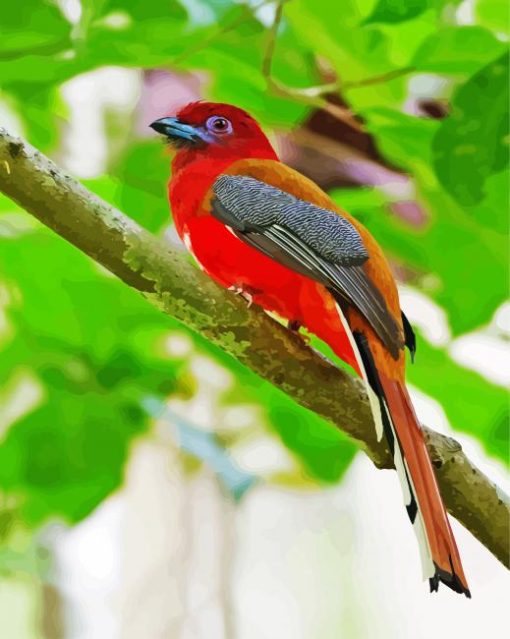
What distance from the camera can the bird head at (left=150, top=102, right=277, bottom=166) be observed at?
87 centimetres

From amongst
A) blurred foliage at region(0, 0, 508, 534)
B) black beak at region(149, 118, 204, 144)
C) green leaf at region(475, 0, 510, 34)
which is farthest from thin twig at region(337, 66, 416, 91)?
black beak at region(149, 118, 204, 144)

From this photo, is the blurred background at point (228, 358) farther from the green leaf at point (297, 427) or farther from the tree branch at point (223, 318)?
the tree branch at point (223, 318)

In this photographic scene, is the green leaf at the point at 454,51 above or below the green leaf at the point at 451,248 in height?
above

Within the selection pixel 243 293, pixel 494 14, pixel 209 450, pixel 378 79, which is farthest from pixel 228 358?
pixel 494 14

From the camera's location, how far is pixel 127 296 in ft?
3.17

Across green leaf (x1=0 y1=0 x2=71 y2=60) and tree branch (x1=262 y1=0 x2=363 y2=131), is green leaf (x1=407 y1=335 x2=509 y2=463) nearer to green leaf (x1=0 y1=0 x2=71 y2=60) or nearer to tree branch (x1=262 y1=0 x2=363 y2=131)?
tree branch (x1=262 y1=0 x2=363 y2=131)

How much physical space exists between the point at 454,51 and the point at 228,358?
43cm

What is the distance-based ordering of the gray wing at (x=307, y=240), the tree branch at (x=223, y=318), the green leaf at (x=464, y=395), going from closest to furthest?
the tree branch at (x=223, y=318)
the gray wing at (x=307, y=240)
the green leaf at (x=464, y=395)

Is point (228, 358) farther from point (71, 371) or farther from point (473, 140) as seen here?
point (473, 140)

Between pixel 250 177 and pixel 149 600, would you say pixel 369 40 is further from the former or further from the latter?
pixel 149 600

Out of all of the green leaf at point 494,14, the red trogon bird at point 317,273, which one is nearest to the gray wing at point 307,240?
the red trogon bird at point 317,273

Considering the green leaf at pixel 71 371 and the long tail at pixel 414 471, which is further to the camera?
the green leaf at pixel 71 371

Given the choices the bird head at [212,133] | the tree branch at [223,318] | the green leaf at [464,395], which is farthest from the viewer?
the green leaf at [464,395]

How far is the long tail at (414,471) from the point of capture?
712mm
